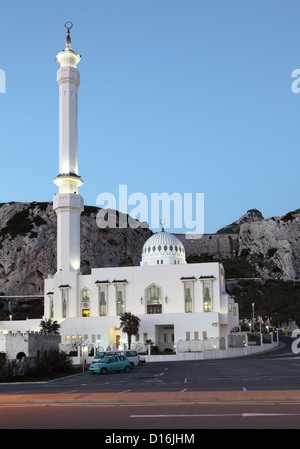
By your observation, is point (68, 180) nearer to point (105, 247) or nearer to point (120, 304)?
point (120, 304)

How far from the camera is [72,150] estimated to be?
252 ft

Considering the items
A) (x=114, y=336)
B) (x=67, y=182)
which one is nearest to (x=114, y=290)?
Answer: (x=114, y=336)

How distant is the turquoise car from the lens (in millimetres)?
35875

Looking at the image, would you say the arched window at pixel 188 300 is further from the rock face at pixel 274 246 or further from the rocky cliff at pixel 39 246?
the rock face at pixel 274 246

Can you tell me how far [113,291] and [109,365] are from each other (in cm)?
3784

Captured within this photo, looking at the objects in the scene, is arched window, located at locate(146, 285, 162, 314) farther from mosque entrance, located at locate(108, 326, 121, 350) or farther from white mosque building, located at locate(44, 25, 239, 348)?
mosque entrance, located at locate(108, 326, 121, 350)

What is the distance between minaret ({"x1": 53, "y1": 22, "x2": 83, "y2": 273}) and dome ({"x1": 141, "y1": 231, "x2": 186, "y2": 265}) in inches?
404

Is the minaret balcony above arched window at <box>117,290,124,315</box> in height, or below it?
above

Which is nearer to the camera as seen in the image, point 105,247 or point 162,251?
point 162,251

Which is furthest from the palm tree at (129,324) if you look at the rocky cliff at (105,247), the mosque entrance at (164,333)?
the rocky cliff at (105,247)

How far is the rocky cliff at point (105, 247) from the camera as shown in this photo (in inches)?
4860

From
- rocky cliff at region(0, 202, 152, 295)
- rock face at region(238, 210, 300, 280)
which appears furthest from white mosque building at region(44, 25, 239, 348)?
rock face at region(238, 210, 300, 280)

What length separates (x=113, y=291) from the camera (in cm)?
7400

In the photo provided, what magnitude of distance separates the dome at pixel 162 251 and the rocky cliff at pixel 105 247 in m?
46.1
